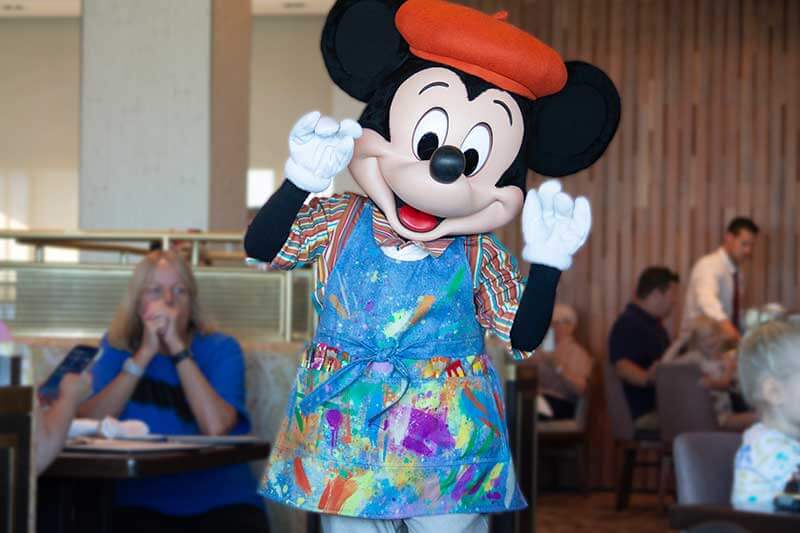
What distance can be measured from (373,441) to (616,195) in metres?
6.47

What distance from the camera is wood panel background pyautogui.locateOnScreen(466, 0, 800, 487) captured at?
8141mm

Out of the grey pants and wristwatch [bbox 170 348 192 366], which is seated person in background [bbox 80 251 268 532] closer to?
wristwatch [bbox 170 348 192 366]

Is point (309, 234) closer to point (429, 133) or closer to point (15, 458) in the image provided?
point (429, 133)

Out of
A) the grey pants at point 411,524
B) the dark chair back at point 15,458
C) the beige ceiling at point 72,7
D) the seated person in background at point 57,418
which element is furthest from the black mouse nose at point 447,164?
the beige ceiling at point 72,7

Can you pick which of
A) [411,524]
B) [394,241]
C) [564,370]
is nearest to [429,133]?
[394,241]

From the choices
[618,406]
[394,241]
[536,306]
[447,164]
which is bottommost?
[618,406]

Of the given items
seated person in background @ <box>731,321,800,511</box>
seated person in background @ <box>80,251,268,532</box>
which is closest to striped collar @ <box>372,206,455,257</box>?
seated person in background @ <box>731,321,800,511</box>

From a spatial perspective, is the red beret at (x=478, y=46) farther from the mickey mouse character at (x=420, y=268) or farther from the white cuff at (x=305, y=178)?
the white cuff at (x=305, y=178)

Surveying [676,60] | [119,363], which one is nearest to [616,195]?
[676,60]

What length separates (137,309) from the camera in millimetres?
3818

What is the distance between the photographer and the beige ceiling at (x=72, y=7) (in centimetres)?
1127

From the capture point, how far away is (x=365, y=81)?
2227 millimetres

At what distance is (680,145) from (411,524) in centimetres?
657

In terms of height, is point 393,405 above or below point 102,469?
above
